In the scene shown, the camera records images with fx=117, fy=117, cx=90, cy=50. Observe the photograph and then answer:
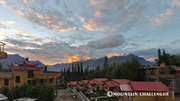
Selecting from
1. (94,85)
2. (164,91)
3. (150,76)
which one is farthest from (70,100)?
(150,76)

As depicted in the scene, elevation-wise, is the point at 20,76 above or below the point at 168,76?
above

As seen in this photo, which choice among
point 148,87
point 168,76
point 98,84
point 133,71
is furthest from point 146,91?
point 98,84

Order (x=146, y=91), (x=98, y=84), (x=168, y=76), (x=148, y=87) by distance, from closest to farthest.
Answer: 1. (x=146, y=91)
2. (x=148, y=87)
3. (x=168, y=76)
4. (x=98, y=84)

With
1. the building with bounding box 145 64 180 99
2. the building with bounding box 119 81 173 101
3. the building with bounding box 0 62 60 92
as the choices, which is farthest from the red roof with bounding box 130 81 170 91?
the building with bounding box 0 62 60 92

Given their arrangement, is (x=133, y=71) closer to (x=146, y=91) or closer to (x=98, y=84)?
(x=98, y=84)

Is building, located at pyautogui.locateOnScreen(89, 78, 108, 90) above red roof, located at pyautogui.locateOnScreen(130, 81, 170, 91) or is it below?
below

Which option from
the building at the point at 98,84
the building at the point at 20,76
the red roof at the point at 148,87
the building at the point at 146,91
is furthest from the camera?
the building at the point at 98,84

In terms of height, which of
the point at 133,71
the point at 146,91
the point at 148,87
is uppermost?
the point at 148,87

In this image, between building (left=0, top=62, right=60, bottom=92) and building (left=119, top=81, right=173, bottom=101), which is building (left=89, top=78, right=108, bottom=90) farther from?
building (left=119, top=81, right=173, bottom=101)

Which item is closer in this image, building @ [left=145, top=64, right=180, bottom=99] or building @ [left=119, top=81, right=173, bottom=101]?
building @ [left=119, top=81, right=173, bottom=101]

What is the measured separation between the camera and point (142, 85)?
18750 mm

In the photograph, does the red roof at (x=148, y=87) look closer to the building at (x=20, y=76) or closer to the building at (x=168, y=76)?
the building at (x=168, y=76)

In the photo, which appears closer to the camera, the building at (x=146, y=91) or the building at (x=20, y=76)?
the building at (x=146, y=91)

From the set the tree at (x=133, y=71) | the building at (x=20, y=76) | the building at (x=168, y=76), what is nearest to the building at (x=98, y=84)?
the tree at (x=133, y=71)
